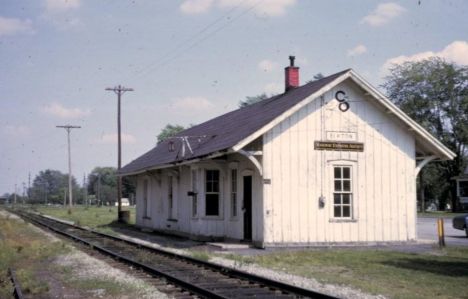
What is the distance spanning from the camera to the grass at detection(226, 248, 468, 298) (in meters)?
10.0

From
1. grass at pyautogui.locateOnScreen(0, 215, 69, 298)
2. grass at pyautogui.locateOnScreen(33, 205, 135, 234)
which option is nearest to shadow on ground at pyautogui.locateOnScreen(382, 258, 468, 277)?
grass at pyautogui.locateOnScreen(0, 215, 69, 298)

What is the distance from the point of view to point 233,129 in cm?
2022

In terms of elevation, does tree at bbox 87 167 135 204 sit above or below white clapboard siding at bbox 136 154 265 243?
above

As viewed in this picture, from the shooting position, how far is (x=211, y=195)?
19.8m

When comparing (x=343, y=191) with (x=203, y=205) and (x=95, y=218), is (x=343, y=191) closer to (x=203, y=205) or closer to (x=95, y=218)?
(x=203, y=205)

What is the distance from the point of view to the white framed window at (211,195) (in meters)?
19.8

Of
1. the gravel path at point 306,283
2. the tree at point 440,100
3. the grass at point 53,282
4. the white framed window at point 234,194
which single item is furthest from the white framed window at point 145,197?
the tree at point 440,100

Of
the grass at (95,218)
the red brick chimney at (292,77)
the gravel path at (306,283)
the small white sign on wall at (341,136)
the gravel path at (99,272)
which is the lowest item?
the grass at (95,218)

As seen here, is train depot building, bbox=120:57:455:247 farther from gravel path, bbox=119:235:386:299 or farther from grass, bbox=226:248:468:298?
gravel path, bbox=119:235:386:299

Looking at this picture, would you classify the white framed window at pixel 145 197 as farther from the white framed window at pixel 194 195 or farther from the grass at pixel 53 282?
the grass at pixel 53 282

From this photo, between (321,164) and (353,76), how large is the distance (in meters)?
2.81

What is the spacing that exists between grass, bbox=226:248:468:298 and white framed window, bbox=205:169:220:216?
460cm

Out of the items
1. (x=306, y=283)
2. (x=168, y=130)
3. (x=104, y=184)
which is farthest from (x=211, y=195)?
(x=104, y=184)

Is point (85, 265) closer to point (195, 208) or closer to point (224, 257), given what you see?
point (224, 257)
